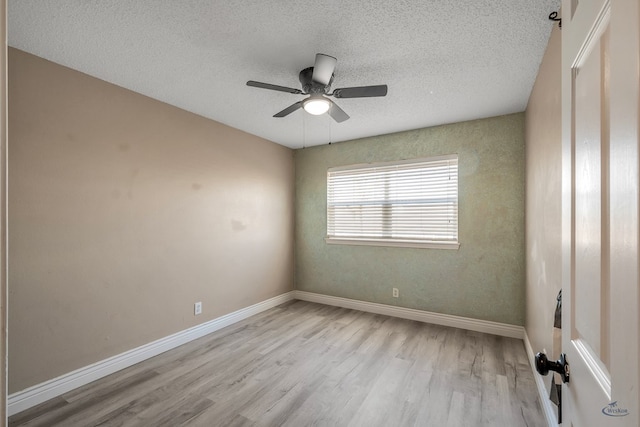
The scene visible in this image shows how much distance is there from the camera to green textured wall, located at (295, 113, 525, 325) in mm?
3070

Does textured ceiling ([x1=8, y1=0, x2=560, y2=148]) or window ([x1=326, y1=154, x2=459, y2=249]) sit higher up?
textured ceiling ([x1=8, y1=0, x2=560, y2=148])

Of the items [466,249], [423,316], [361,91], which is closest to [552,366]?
[361,91]

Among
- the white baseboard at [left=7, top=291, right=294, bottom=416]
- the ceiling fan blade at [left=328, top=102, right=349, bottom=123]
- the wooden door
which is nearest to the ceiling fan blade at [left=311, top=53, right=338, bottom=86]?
the ceiling fan blade at [left=328, top=102, right=349, bottom=123]

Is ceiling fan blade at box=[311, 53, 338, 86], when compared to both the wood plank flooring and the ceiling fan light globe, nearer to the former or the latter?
the ceiling fan light globe

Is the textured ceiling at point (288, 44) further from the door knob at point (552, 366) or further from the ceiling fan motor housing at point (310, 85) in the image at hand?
the door knob at point (552, 366)

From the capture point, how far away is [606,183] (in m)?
0.56

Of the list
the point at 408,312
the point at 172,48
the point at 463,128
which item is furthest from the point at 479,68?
the point at 408,312

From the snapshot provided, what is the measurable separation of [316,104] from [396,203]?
2120 millimetres

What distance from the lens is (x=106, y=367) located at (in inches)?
91.8

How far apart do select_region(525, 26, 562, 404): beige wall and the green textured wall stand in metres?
0.33

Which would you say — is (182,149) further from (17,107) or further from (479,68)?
(479,68)

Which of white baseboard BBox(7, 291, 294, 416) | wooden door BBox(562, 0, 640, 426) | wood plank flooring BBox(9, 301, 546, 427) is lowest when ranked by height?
wood plank flooring BBox(9, 301, 546, 427)

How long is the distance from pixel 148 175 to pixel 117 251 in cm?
74

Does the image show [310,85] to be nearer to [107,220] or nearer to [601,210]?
[601,210]
